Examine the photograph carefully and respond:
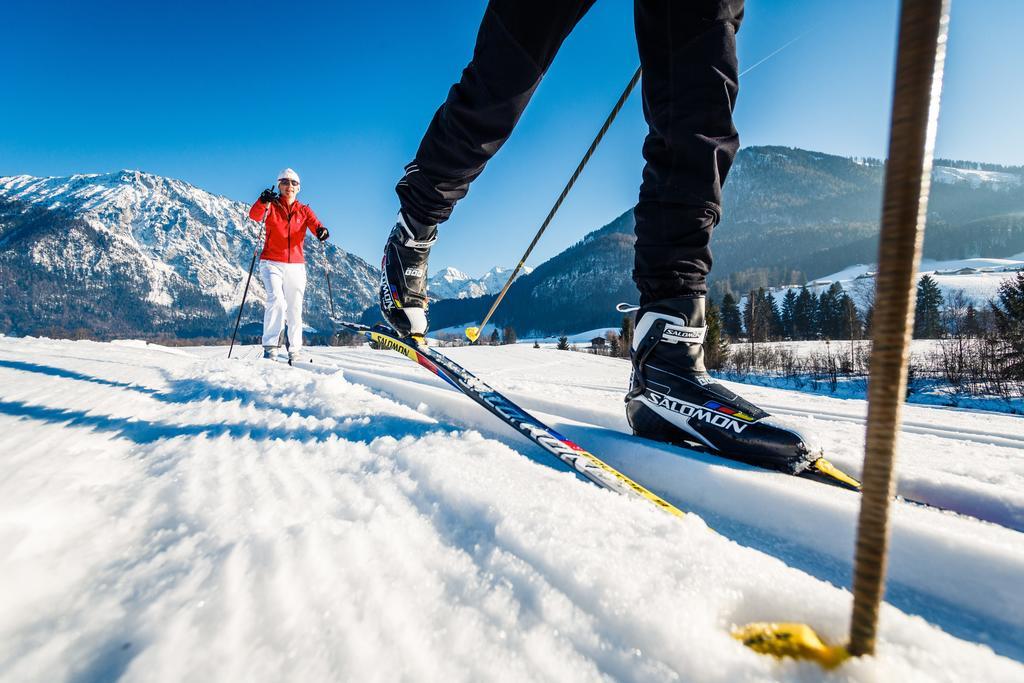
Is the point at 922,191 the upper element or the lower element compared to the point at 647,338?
upper

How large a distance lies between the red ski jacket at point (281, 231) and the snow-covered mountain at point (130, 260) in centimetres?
10504

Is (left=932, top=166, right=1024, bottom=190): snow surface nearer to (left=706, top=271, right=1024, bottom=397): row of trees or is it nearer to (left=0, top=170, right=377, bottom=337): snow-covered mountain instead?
(left=706, top=271, right=1024, bottom=397): row of trees

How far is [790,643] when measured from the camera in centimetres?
40

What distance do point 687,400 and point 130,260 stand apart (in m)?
179

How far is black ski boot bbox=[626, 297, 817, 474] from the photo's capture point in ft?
3.32

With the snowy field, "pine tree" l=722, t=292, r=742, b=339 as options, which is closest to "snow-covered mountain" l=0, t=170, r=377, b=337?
"pine tree" l=722, t=292, r=742, b=339

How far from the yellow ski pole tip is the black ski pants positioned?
904 mm

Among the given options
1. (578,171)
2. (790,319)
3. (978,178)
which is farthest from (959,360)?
(978,178)

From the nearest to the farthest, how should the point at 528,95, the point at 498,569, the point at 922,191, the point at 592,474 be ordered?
the point at 922,191 < the point at 498,569 < the point at 592,474 < the point at 528,95

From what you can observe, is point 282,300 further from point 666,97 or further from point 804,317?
point 804,317

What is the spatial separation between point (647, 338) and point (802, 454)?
44 centimetres

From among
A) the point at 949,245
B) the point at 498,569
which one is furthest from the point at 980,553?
the point at 949,245

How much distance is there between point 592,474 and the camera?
0.89 metres

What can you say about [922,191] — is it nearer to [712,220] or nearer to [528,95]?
[712,220]
